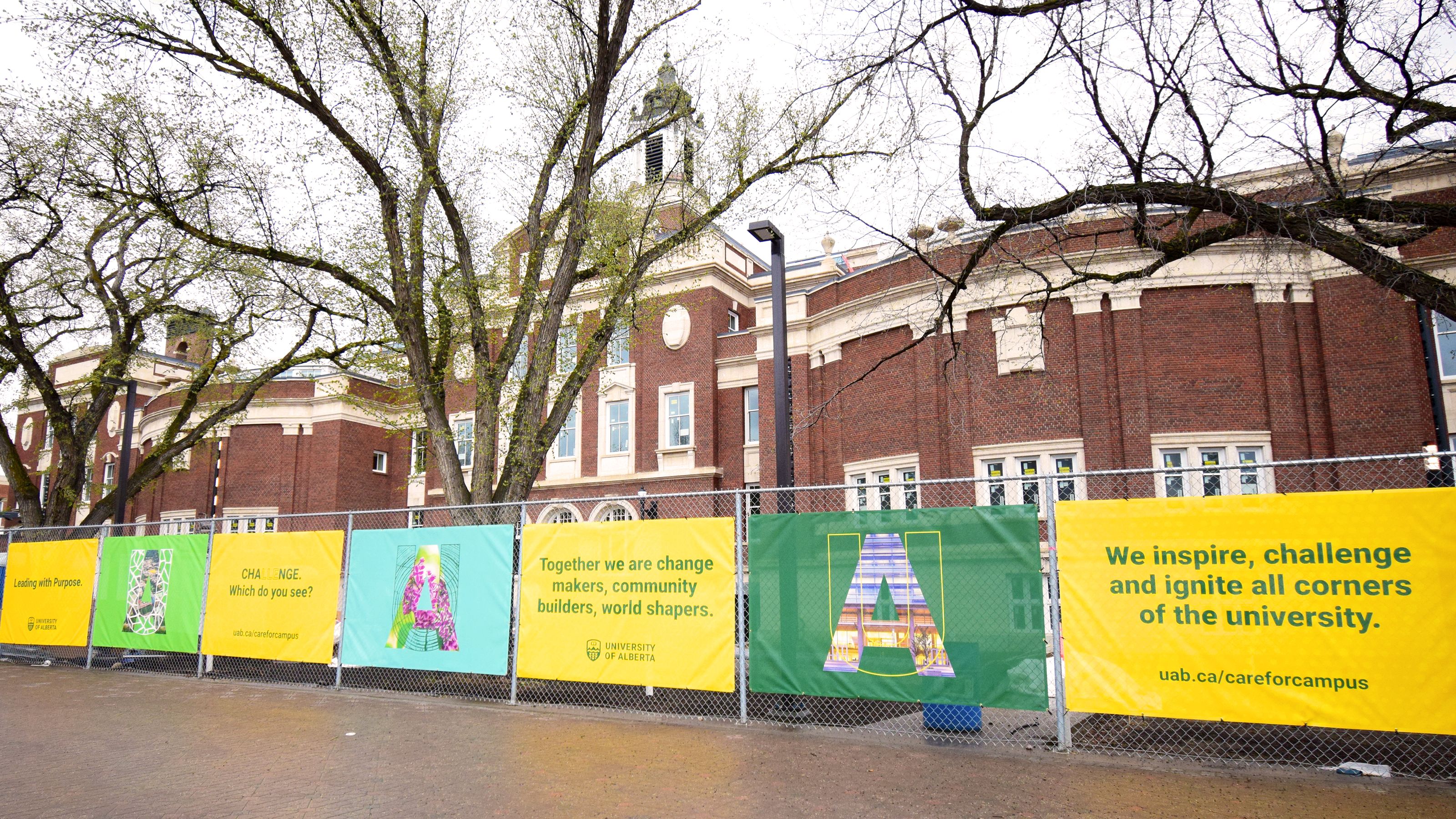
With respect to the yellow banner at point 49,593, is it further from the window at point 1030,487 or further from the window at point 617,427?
the window at point 617,427

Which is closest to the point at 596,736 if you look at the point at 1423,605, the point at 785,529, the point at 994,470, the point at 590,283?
the point at 785,529

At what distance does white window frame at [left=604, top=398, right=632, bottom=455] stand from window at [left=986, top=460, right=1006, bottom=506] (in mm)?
14428

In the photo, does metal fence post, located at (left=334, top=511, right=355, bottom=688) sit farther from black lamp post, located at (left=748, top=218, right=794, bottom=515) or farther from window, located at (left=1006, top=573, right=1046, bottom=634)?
window, located at (left=1006, top=573, right=1046, bottom=634)

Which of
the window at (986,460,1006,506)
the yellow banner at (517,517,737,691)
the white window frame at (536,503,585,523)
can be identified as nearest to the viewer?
the yellow banner at (517,517,737,691)

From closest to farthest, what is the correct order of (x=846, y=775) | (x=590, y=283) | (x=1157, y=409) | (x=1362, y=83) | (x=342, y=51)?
(x=846, y=775) → (x=1362, y=83) → (x=342, y=51) → (x=1157, y=409) → (x=590, y=283)

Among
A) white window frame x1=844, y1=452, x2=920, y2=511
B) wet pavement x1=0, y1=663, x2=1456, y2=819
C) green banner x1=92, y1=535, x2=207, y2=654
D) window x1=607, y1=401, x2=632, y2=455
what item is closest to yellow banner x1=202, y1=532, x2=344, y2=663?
green banner x1=92, y1=535, x2=207, y2=654

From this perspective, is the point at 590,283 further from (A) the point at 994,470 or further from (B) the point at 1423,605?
(B) the point at 1423,605

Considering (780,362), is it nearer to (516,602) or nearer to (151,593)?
(516,602)

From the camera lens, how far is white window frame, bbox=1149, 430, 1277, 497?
20188 millimetres

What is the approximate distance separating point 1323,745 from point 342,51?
1580cm

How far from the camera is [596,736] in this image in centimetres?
870

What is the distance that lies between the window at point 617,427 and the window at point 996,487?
14.7m

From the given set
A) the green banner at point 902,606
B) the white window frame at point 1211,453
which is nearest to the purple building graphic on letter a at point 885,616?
the green banner at point 902,606

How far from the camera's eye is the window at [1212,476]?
1994 cm
